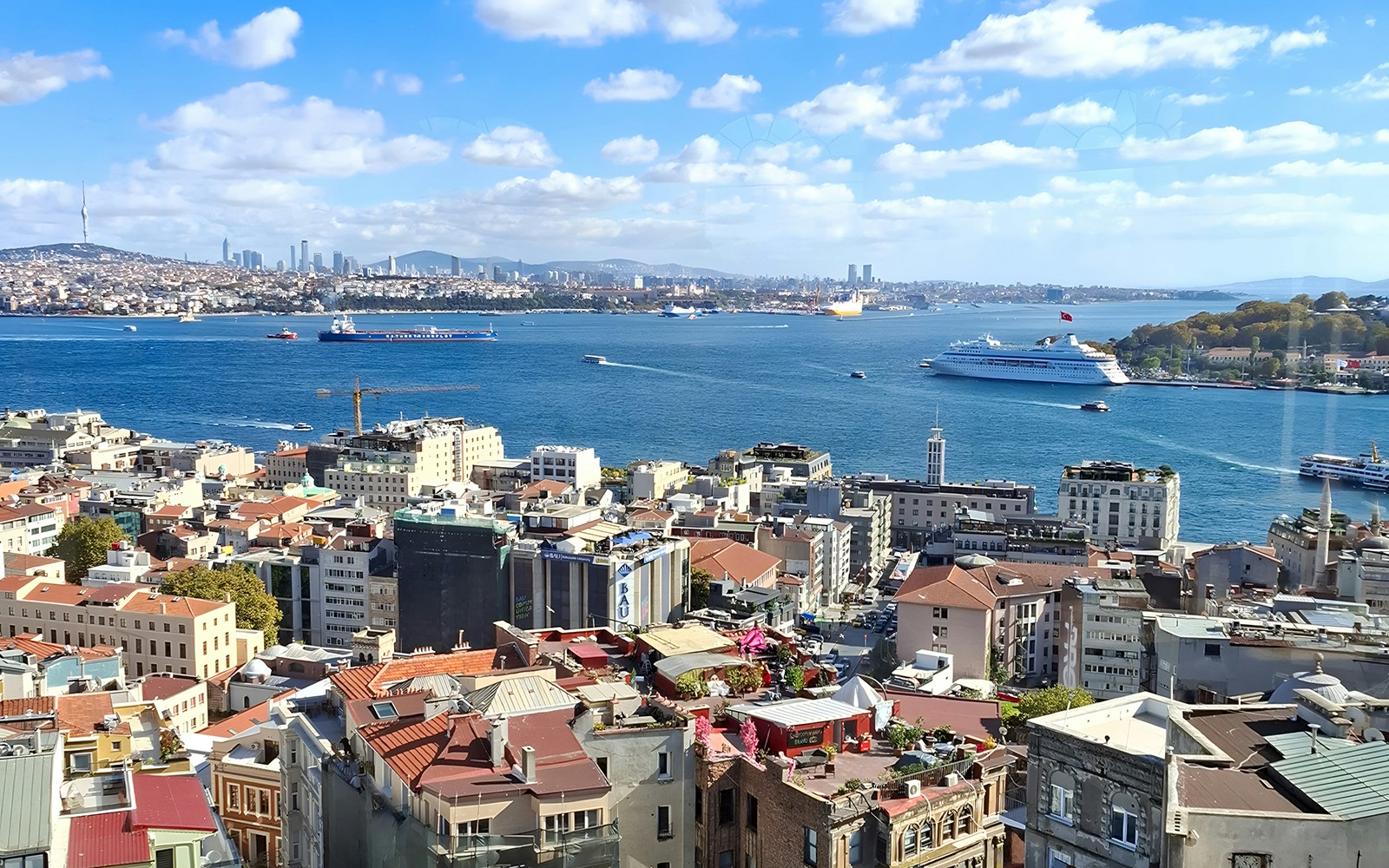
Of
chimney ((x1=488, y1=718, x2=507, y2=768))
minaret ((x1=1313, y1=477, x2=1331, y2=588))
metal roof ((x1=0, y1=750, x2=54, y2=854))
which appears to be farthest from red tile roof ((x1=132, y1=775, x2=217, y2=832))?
minaret ((x1=1313, y1=477, x2=1331, y2=588))

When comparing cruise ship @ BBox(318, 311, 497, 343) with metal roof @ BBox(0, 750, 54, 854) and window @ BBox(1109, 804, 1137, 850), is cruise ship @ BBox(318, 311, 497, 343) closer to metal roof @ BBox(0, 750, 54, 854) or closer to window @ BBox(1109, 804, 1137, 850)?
metal roof @ BBox(0, 750, 54, 854)

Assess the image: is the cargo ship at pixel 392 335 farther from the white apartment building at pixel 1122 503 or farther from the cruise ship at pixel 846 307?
the white apartment building at pixel 1122 503

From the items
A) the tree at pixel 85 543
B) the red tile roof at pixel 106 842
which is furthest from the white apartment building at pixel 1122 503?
the red tile roof at pixel 106 842

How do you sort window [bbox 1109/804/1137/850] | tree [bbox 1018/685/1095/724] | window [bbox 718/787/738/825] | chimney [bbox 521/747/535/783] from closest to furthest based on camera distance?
window [bbox 1109/804/1137/850] → chimney [bbox 521/747/535/783] → window [bbox 718/787/738/825] → tree [bbox 1018/685/1095/724]

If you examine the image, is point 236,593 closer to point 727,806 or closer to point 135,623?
point 135,623

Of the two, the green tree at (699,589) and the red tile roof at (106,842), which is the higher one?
the red tile roof at (106,842)

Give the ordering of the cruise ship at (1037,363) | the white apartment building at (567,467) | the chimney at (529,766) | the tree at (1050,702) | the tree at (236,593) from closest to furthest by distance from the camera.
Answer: the chimney at (529,766) < the tree at (1050,702) < the tree at (236,593) < the white apartment building at (567,467) < the cruise ship at (1037,363)

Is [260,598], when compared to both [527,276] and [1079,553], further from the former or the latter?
[527,276]

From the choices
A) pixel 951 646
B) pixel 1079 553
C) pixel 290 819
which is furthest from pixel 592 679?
pixel 1079 553
